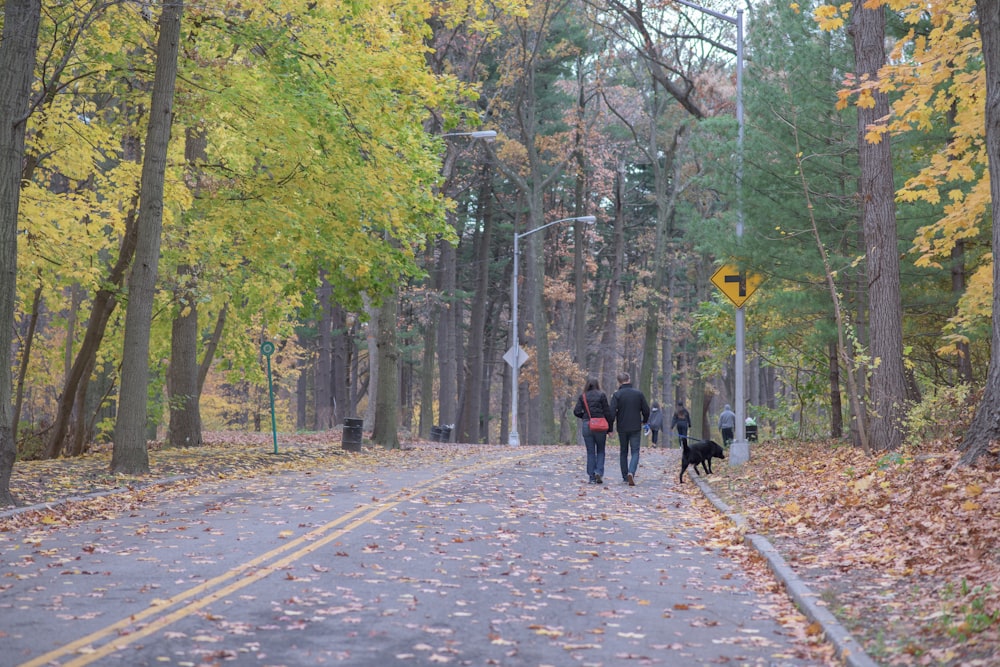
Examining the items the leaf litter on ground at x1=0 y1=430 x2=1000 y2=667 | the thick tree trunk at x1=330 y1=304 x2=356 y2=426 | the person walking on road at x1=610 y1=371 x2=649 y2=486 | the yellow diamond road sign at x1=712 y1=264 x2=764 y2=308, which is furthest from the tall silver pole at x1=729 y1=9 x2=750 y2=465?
the thick tree trunk at x1=330 y1=304 x2=356 y2=426

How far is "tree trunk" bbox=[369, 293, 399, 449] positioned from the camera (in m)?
29.8

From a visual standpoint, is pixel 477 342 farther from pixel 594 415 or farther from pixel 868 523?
pixel 868 523

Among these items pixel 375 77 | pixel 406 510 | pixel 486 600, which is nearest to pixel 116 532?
pixel 406 510

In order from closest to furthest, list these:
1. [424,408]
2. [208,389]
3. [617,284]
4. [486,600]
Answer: [486,600], [424,408], [617,284], [208,389]

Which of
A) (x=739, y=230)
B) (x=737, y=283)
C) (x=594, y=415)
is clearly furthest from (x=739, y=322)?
(x=594, y=415)

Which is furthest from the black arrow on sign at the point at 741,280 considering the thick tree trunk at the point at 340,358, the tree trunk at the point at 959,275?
the thick tree trunk at the point at 340,358

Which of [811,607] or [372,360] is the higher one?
[372,360]

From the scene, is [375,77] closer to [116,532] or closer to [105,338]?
[116,532]

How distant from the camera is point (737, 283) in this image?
71.3 feet

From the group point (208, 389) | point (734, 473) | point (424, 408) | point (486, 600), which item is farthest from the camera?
point (208, 389)

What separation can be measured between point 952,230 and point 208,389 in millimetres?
47436

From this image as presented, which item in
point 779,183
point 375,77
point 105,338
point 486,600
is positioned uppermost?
point 375,77

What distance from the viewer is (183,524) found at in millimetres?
12336

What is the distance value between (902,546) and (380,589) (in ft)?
15.6
